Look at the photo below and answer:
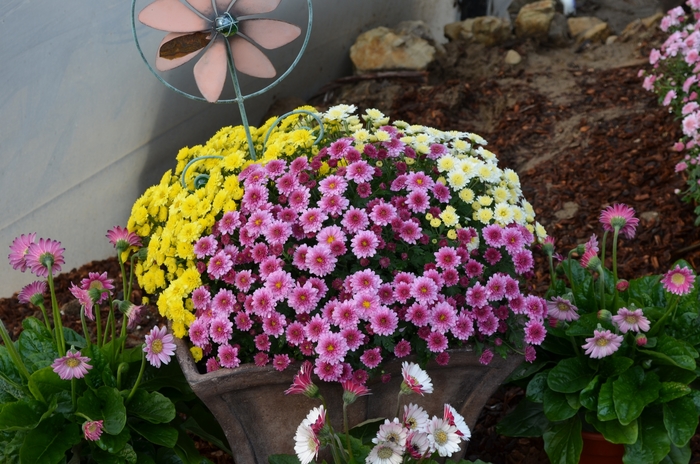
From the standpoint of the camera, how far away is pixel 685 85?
3.38m

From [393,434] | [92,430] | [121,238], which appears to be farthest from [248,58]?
[393,434]

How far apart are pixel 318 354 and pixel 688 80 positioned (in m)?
2.30

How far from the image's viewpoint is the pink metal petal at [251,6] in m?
2.29

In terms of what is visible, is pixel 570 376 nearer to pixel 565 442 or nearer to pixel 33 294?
pixel 565 442

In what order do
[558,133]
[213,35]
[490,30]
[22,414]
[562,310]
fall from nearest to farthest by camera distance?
[22,414], [562,310], [213,35], [558,133], [490,30]

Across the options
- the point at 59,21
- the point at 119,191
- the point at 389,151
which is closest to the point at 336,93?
the point at 119,191

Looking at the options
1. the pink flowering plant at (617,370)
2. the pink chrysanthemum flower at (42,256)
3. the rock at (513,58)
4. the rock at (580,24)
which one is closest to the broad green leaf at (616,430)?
the pink flowering plant at (617,370)

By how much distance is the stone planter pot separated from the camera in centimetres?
196

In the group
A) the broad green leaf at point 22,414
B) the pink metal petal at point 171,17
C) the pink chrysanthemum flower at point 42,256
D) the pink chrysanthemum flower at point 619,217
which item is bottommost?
the pink chrysanthemum flower at point 619,217

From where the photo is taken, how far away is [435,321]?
1911 mm

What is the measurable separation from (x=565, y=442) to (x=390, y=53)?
3.20 m

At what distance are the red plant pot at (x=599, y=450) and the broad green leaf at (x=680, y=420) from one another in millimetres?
192

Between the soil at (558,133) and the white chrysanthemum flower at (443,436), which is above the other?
the white chrysanthemum flower at (443,436)

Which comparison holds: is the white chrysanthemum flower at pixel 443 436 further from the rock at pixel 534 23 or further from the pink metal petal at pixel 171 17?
the rock at pixel 534 23
